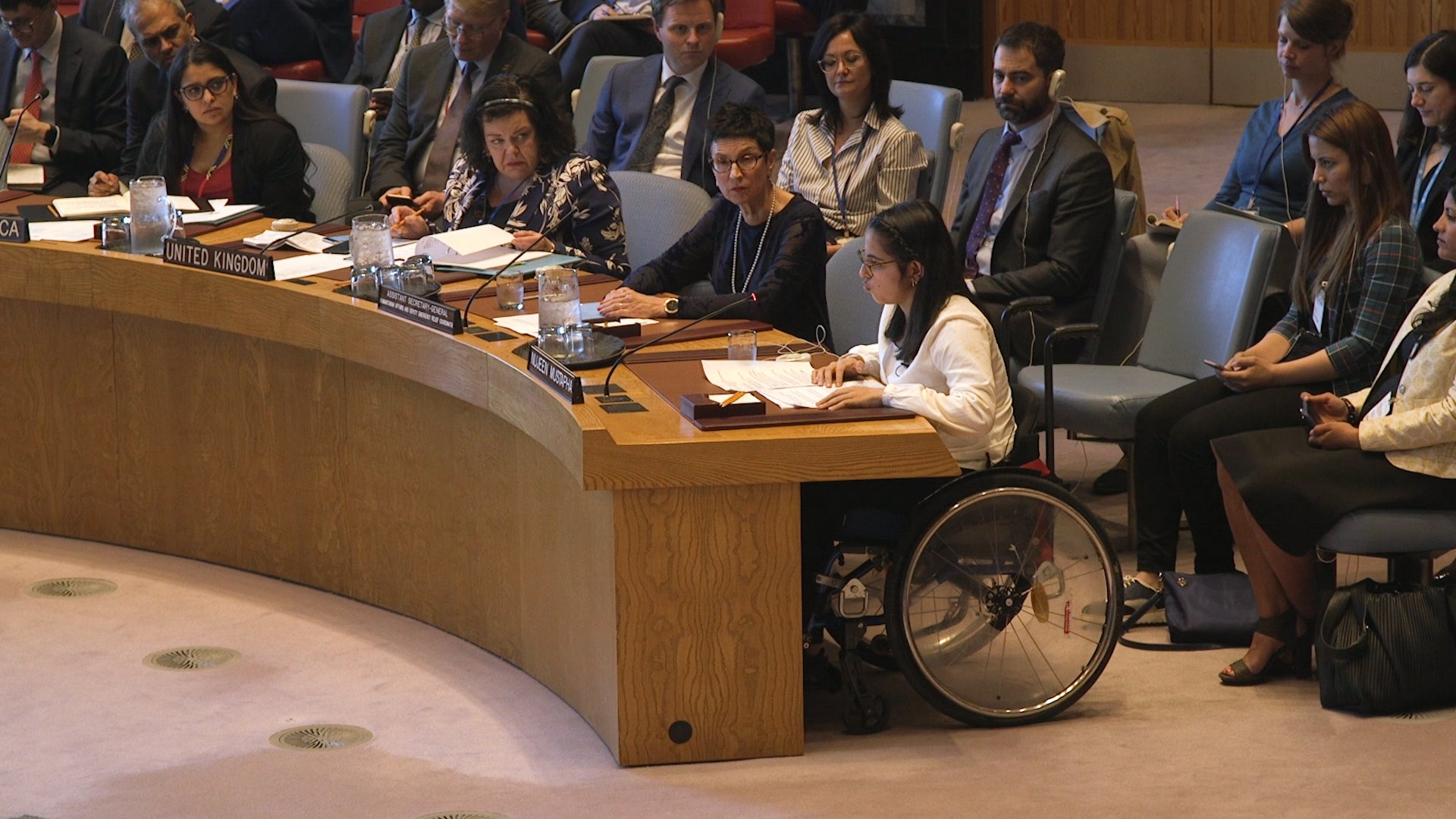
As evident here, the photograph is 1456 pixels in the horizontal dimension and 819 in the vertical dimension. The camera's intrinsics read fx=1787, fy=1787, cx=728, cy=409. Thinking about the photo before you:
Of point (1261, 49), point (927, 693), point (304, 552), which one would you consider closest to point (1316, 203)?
point (927, 693)

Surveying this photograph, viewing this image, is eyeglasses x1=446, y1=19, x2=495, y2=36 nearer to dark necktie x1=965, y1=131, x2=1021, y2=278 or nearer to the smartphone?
dark necktie x1=965, y1=131, x2=1021, y2=278

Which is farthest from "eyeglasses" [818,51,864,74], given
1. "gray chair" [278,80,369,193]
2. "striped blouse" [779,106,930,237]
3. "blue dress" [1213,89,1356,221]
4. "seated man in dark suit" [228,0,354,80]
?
"seated man in dark suit" [228,0,354,80]

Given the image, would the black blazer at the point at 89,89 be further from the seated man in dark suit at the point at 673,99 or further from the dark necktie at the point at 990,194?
the dark necktie at the point at 990,194

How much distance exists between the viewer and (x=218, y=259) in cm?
405

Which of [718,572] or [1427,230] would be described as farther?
[1427,230]

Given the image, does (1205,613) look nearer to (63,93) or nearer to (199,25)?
(63,93)

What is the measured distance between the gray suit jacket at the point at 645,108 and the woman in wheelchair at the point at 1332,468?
2180mm

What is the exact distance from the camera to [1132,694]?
3.33 m

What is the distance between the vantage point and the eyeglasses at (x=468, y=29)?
213 inches

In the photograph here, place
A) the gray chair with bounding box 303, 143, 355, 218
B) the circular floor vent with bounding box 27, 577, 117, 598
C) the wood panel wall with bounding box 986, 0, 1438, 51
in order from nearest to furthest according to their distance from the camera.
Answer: the circular floor vent with bounding box 27, 577, 117, 598 → the gray chair with bounding box 303, 143, 355, 218 → the wood panel wall with bounding box 986, 0, 1438, 51

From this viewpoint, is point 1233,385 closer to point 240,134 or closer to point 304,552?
point 304,552

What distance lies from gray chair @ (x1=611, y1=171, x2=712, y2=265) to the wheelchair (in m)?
1.63

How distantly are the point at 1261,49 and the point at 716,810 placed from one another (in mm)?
7518

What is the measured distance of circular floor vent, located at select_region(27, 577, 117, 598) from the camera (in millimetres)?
4055
